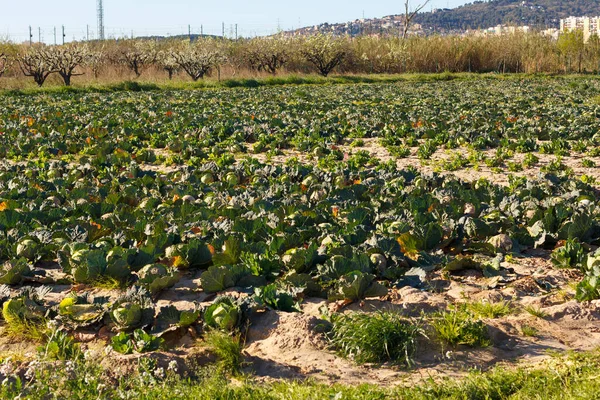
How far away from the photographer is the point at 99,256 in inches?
220

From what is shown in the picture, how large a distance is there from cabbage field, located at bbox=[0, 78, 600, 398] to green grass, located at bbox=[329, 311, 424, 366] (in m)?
0.01

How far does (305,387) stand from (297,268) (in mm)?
1963

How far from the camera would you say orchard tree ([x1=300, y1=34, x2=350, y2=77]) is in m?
48.3

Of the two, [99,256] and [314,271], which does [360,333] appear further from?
Result: [99,256]

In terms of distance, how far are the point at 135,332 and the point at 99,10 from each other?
95739 millimetres

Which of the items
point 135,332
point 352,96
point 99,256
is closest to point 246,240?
point 99,256

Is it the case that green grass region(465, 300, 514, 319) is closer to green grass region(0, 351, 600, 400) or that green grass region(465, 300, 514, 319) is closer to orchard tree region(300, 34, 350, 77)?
green grass region(0, 351, 600, 400)

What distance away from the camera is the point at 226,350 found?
427cm

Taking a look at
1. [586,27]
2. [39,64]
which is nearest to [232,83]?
[39,64]

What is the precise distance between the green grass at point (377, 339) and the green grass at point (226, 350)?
645 millimetres

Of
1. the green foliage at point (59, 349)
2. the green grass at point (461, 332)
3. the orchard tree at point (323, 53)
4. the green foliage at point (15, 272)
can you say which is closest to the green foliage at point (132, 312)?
the green foliage at point (59, 349)

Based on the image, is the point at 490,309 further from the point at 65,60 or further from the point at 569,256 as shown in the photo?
the point at 65,60

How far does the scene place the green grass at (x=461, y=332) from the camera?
4.34 meters

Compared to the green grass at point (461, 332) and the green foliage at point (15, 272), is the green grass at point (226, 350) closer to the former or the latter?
the green grass at point (461, 332)
